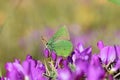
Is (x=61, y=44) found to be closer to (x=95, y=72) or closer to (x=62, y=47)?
(x=62, y=47)

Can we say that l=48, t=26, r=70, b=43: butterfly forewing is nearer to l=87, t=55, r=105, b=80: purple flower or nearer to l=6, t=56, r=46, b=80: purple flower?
l=6, t=56, r=46, b=80: purple flower

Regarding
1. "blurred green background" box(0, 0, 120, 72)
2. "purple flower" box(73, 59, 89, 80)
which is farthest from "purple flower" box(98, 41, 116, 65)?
"blurred green background" box(0, 0, 120, 72)

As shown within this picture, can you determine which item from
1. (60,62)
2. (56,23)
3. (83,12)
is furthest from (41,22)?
(60,62)

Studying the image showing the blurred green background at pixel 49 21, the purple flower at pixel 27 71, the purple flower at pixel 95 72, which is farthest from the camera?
the blurred green background at pixel 49 21

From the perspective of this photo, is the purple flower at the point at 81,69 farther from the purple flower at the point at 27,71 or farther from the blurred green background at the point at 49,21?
the blurred green background at the point at 49,21

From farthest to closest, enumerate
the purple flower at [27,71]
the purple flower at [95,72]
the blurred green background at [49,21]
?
the blurred green background at [49,21]
the purple flower at [27,71]
the purple flower at [95,72]

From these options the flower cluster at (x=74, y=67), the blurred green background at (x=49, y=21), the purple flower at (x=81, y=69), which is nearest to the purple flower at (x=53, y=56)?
the flower cluster at (x=74, y=67)
